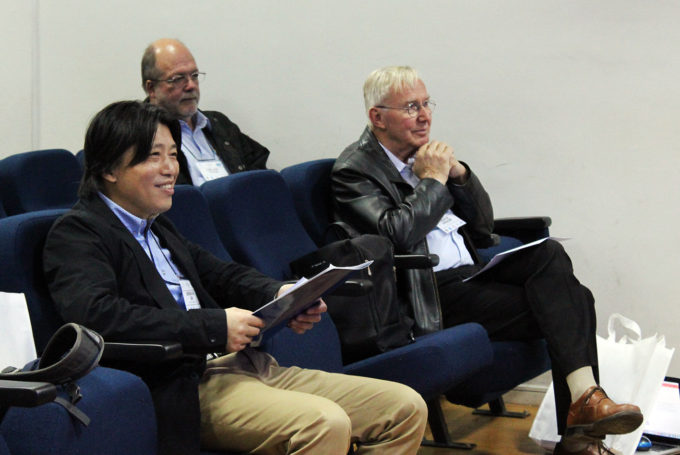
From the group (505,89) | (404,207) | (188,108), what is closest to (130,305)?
(404,207)

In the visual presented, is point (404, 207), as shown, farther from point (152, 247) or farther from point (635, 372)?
point (152, 247)

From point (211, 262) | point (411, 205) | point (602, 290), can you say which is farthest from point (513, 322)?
point (211, 262)

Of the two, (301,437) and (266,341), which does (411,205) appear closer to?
(266,341)

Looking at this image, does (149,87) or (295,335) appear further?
(149,87)

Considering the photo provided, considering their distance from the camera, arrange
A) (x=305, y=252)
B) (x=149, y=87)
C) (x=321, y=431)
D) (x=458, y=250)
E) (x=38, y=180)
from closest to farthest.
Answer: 1. (x=321, y=431)
2. (x=305, y=252)
3. (x=38, y=180)
4. (x=458, y=250)
5. (x=149, y=87)

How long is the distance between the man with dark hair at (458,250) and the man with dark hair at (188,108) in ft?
2.26

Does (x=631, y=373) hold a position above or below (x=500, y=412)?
above

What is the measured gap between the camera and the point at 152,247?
2.31 m

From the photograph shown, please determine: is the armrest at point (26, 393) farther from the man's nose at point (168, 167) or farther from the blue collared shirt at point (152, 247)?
the man's nose at point (168, 167)

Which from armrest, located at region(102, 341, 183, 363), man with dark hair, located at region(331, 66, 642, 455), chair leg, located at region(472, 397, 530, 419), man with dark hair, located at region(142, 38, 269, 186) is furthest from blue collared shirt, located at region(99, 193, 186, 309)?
chair leg, located at region(472, 397, 530, 419)

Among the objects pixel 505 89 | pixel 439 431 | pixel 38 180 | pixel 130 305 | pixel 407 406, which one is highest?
pixel 505 89

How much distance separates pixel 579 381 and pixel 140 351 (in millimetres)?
1513

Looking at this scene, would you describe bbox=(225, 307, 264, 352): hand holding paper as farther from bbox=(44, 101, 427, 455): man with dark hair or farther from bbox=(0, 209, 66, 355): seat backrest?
bbox=(0, 209, 66, 355): seat backrest

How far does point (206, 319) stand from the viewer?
2047 mm
